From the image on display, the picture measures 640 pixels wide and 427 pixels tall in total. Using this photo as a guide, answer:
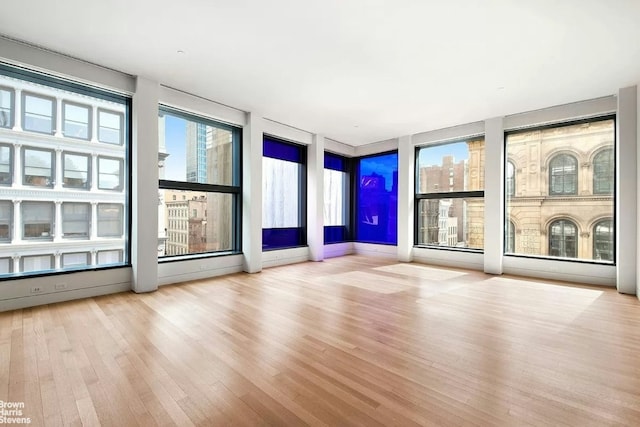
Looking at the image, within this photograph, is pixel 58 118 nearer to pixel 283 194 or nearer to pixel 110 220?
pixel 110 220

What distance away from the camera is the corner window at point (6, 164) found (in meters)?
3.89

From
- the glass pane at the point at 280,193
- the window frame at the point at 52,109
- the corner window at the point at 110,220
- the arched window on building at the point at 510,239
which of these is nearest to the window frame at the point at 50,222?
the corner window at the point at 110,220

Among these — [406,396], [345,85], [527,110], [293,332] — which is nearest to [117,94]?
[345,85]

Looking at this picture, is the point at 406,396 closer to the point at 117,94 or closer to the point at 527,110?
the point at 117,94

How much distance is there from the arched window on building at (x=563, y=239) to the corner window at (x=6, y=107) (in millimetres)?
9478

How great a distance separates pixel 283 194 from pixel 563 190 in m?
6.21

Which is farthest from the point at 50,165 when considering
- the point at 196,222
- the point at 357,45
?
the point at 357,45

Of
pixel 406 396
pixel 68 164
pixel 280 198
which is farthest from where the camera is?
pixel 280 198

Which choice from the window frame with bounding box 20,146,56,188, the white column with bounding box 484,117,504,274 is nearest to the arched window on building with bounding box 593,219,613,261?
the white column with bounding box 484,117,504,274

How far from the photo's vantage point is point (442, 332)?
315 centimetres

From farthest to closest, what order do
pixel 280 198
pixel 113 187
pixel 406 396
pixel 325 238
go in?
pixel 325 238 → pixel 280 198 → pixel 113 187 → pixel 406 396

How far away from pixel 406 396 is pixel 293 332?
1.42 meters

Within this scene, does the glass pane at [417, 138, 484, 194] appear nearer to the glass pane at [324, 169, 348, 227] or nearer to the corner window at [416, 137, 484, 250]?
the corner window at [416, 137, 484, 250]

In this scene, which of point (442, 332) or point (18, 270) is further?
point (18, 270)
